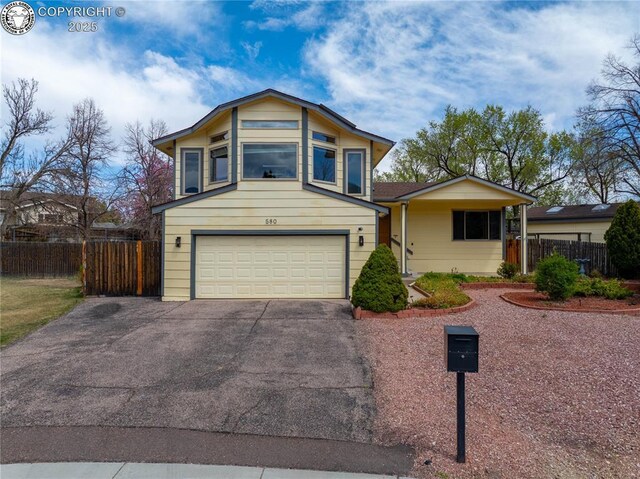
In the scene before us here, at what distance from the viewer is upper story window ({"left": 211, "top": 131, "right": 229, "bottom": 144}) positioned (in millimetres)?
11695

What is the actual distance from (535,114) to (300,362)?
99.3ft

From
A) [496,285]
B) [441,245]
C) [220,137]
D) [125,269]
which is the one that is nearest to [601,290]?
[496,285]

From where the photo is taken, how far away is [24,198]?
22.7 metres

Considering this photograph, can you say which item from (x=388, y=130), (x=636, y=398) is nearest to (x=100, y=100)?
(x=388, y=130)

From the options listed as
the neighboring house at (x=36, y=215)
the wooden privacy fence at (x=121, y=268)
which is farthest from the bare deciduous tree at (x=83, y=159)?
the wooden privacy fence at (x=121, y=268)

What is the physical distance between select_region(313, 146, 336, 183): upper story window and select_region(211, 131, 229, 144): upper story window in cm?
281

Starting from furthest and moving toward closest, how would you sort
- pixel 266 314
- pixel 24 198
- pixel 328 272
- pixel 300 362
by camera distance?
1. pixel 24 198
2. pixel 328 272
3. pixel 266 314
4. pixel 300 362

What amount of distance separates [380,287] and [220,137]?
7.27 meters

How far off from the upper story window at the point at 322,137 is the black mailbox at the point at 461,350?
9432 mm

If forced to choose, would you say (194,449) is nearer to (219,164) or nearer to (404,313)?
(404,313)

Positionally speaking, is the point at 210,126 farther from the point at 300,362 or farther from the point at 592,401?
A: the point at 592,401

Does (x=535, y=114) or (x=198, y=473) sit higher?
(x=535, y=114)

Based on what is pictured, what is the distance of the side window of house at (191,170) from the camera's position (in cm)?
1255

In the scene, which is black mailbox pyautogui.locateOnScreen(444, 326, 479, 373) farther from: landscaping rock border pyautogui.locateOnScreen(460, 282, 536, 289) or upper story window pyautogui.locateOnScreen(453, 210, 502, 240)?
upper story window pyautogui.locateOnScreen(453, 210, 502, 240)
